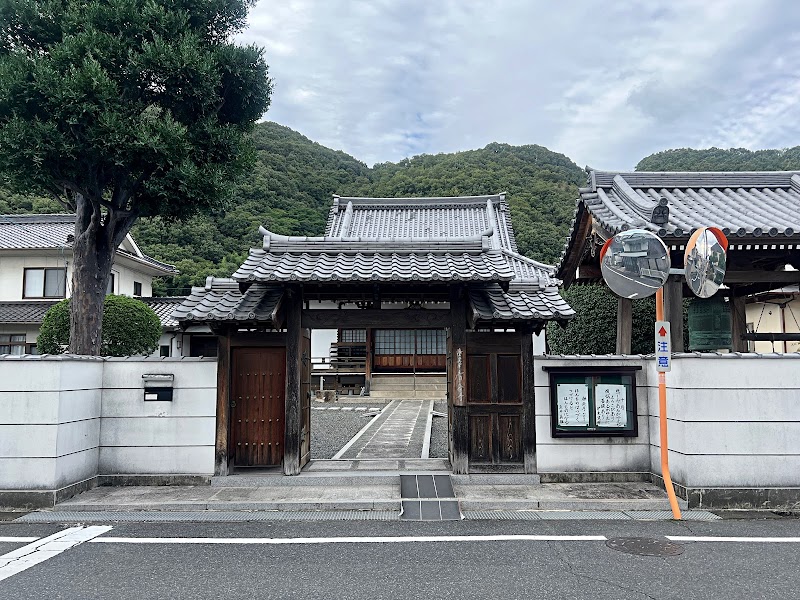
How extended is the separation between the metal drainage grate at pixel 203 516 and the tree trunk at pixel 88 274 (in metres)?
3.48

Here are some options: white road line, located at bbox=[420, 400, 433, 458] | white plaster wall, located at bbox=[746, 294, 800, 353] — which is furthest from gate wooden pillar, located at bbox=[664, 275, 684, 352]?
white plaster wall, located at bbox=[746, 294, 800, 353]

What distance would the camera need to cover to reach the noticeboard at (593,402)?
854 cm

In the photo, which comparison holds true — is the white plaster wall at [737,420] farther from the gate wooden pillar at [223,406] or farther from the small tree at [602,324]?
the small tree at [602,324]

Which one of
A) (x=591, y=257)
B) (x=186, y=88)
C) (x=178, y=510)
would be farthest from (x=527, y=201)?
(x=178, y=510)

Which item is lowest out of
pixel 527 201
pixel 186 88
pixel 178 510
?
pixel 178 510

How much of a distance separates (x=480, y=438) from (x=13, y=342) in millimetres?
22076

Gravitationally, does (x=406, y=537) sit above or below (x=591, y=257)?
below

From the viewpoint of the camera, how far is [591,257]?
35.3 feet

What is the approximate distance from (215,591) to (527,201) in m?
38.9

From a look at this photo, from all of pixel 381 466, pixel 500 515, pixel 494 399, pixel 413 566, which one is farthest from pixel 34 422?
pixel 494 399

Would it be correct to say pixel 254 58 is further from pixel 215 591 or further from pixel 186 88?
pixel 215 591

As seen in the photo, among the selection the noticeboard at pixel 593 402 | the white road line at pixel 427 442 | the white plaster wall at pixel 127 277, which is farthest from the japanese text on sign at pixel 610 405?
the white plaster wall at pixel 127 277

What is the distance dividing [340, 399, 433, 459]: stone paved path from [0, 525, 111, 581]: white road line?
16.1ft

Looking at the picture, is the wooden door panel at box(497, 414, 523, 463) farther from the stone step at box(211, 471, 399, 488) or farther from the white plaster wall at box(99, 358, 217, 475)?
the white plaster wall at box(99, 358, 217, 475)
